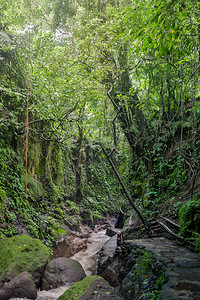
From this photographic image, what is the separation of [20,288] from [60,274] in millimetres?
1190

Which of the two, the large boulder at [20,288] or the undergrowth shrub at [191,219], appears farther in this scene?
the large boulder at [20,288]

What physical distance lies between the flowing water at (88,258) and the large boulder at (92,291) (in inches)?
49.1

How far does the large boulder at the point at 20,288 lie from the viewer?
3.99 meters

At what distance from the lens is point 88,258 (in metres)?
7.58

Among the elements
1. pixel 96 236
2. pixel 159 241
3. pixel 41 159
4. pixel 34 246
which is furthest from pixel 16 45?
pixel 96 236

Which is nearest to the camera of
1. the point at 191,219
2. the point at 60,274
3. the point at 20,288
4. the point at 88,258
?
the point at 191,219

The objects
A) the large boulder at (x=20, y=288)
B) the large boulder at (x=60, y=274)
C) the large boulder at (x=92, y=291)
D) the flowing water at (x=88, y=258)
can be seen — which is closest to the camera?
the large boulder at (x=92, y=291)

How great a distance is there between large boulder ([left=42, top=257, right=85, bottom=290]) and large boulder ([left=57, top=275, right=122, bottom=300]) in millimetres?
1419

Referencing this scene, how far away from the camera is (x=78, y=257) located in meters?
7.57

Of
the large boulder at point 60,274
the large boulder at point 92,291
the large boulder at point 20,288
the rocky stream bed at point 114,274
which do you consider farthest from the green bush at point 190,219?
the large boulder at point 20,288

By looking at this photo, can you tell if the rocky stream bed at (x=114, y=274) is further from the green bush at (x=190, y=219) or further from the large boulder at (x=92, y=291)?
the green bush at (x=190, y=219)

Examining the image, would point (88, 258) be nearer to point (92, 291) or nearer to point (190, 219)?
point (92, 291)

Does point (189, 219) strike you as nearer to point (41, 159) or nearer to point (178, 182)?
point (178, 182)

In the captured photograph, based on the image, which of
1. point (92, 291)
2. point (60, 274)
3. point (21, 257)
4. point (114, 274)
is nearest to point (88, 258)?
point (60, 274)
